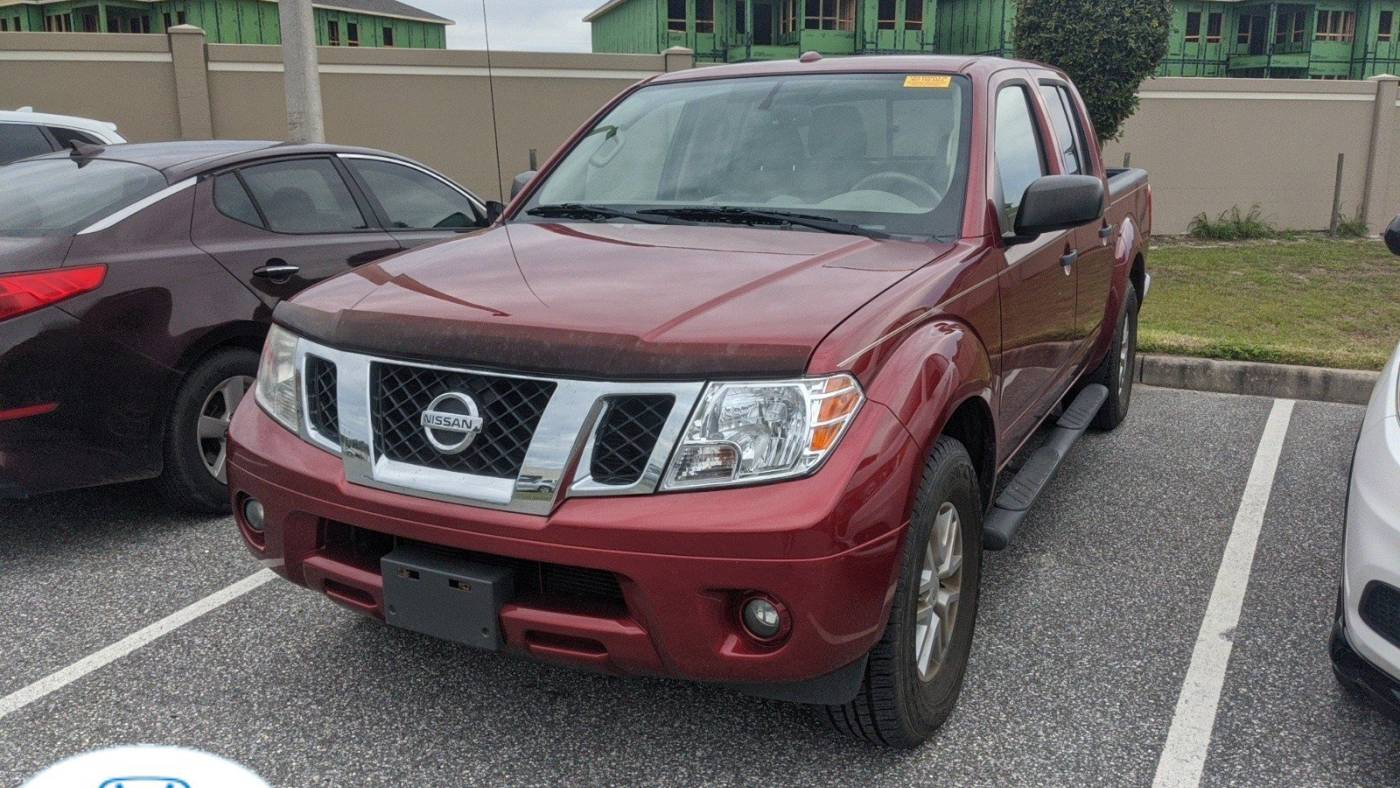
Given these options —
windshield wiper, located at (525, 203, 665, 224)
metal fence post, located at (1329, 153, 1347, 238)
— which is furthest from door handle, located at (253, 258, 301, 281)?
metal fence post, located at (1329, 153, 1347, 238)

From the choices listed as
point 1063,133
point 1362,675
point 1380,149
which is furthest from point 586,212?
point 1380,149

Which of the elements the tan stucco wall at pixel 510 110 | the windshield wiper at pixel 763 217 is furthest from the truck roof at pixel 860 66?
the tan stucco wall at pixel 510 110

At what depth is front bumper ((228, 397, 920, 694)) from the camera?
7.34 feet

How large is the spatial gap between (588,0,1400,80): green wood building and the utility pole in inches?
925

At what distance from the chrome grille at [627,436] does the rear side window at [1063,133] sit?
2.71 metres

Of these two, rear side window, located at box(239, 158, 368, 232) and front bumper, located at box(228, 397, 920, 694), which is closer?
front bumper, located at box(228, 397, 920, 694)

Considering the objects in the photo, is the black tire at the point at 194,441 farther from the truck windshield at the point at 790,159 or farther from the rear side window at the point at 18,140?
the rear side window at the point at 18,140

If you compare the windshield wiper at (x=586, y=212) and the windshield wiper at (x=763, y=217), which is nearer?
the windshield wiper at (x=763, y=217)

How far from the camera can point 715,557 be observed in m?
2.23

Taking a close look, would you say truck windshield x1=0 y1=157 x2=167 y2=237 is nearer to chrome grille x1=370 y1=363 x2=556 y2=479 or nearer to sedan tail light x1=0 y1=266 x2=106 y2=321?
sedan tail light x1=0 y1=266 x2=106 y2=321

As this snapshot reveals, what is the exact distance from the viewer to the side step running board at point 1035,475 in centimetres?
324

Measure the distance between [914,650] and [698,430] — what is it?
0.79 m

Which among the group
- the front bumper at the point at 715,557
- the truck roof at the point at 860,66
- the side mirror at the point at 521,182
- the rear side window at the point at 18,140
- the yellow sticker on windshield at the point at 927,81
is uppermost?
the truck roof at the point at 860,66

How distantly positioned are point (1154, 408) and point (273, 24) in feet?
140
